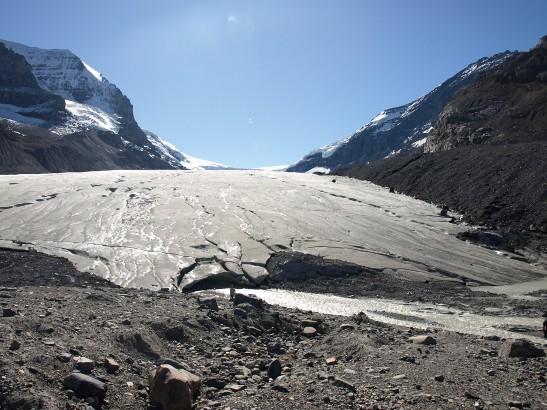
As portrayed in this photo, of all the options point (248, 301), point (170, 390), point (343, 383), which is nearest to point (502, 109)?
point (248, 301)

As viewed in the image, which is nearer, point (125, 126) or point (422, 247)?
point (422, 247)

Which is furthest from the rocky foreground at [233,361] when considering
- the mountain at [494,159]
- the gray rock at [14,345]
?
the mountain at [494,159]

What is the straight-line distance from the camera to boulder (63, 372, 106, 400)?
4.57m

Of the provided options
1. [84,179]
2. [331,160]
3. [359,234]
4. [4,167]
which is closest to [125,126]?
[331,160]

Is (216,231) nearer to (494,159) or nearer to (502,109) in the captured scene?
(494,159)

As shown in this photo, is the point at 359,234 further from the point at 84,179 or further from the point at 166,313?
the point at 84,179

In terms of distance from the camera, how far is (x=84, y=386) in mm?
4609

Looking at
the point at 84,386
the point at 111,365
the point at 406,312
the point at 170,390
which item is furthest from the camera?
the point at 406,312

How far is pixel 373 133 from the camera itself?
171500mm

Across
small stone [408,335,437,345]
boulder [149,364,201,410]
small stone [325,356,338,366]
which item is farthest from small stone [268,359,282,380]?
small stone [408,335,437,345]

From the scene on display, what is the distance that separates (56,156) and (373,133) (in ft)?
347

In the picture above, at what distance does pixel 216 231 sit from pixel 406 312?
317 inches

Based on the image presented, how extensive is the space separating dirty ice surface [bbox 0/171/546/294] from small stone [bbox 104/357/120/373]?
7809mm

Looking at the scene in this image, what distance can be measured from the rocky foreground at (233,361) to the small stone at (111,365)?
0.05 feet
